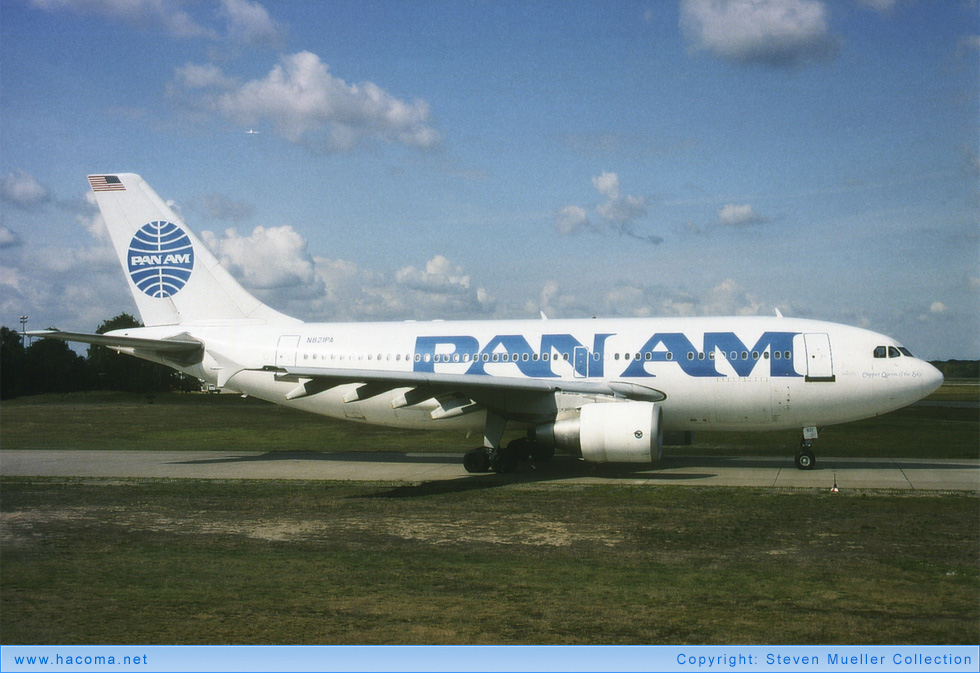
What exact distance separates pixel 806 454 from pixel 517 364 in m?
6.98

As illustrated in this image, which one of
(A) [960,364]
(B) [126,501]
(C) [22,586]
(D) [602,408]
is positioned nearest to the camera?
(C) [22,586]

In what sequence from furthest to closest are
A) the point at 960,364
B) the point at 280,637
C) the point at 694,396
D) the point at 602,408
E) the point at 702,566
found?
1. the point at 960,364
2. the point at 694,396
3. the point at 602,408
4. the point at 702,566
5. the point at 280,637

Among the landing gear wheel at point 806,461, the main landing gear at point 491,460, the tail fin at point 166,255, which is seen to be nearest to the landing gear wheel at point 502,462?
the main landing gear at point 491,460

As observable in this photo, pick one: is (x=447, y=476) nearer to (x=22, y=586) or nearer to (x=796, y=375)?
(x=796, y=375)

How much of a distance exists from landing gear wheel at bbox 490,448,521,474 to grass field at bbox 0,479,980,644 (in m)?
3.53

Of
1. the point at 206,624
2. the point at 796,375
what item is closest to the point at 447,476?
the point at 796,375

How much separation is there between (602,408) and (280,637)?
10933mm

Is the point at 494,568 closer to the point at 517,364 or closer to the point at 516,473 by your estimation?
the point at 516,473

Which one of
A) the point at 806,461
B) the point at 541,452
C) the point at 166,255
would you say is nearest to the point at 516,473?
the point at 541,452

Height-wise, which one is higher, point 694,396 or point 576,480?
point 694,396

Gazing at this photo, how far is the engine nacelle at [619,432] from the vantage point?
53.0 feet

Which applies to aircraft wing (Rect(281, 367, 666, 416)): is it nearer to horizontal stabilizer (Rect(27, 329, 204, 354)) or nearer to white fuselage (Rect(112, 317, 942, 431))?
white fuselage (Rect(112, 317, 942, 431))

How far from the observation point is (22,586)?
8.46 metres

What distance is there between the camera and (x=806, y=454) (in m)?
18.0
